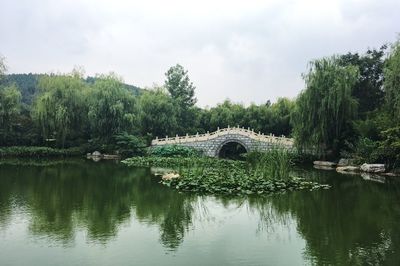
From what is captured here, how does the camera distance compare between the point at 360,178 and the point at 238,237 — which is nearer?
the point at 238,237

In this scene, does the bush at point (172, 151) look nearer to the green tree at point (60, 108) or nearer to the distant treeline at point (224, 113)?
the distant treeline at point (224, 113)

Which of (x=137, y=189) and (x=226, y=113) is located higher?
(x=226, y=113)

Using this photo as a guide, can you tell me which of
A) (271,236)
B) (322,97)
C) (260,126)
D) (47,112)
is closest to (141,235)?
(271,236)

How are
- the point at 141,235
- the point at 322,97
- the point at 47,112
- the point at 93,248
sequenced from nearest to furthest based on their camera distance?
1. the point at 93,248
2. the point at 141,235
3. the point at 322,97
4. the point at 47,112

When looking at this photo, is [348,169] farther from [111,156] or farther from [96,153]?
[96,153]

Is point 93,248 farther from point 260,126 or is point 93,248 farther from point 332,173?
point 260,126

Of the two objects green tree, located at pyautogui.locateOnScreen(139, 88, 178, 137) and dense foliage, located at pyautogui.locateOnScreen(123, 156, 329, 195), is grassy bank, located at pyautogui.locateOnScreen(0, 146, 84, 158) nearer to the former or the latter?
green tree, located at pyautogui.locateOnScreen(139, 88, 178, 137)

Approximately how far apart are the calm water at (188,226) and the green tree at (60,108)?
11.9 metres

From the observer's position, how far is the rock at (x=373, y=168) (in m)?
18.8

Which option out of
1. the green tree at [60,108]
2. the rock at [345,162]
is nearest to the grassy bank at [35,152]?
the green tree at [60,108]

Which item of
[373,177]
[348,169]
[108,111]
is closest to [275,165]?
[373,177]

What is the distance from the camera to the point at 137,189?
43.3ft

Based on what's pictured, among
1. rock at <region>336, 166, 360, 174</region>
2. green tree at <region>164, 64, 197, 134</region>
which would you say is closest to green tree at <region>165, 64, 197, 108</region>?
green tree at <region>164, 64, 197, 134</region>

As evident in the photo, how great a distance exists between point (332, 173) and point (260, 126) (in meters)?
13.4
